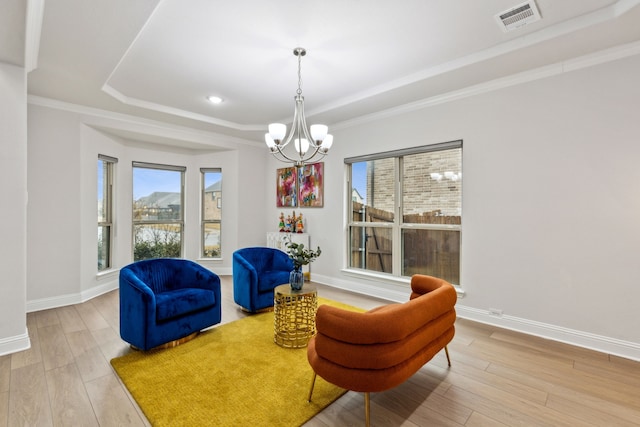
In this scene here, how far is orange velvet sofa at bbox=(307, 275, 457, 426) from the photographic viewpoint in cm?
170

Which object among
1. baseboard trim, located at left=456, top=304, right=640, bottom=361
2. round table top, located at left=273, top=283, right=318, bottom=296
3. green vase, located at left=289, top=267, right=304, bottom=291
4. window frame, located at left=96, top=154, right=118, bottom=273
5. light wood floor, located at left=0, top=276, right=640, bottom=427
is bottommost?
light wood floor, located at left=0, top=276, right=640, bottom=427

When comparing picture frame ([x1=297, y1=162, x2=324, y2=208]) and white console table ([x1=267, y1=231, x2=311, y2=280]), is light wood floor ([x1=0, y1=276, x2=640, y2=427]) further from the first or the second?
picture frame ([x1=297, y1=162, x2=324, y2=208])

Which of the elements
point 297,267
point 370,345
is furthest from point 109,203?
point 370,345

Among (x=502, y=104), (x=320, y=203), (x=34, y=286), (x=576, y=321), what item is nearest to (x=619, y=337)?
(x=576, y=321)

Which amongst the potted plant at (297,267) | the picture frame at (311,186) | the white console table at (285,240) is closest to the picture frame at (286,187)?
the picture frame at (311,186)

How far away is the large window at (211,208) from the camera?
6137 millimetres

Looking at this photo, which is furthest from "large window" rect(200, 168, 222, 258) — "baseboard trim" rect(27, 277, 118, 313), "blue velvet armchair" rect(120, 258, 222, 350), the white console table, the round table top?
the round table top

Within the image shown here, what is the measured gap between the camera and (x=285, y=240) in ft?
18.5

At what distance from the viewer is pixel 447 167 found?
156 inches

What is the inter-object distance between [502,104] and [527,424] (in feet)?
9.99

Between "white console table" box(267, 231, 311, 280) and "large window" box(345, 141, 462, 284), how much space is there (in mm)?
835

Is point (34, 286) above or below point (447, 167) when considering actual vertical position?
below

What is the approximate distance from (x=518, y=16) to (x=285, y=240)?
4429 mm

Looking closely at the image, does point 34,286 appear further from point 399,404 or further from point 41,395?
point 399,404
